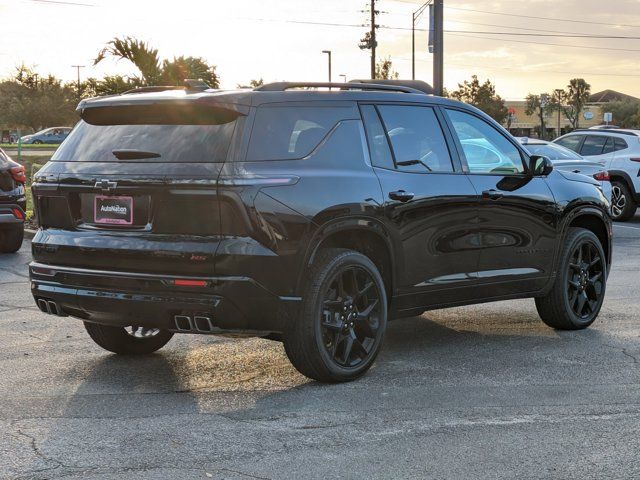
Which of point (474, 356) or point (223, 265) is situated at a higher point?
point (223, 265)

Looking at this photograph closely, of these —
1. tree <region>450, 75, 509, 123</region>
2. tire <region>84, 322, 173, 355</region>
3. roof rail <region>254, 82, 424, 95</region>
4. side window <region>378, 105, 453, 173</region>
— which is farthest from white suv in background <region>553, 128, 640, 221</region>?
tree <region>450, 75, 509, 123</region>

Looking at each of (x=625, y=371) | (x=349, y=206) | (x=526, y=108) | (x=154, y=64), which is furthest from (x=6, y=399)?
(x=526, y=108)

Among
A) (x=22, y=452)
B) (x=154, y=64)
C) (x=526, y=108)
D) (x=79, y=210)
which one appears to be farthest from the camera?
(x=526, y=108)

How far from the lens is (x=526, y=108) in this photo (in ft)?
376

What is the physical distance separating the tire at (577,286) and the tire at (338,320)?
6.85 feet

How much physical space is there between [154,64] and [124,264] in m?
17.6

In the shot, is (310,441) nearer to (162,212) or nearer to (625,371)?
(162,212)

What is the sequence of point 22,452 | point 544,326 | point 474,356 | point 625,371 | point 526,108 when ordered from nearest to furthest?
point 22,452, point 625,371, point 474,356, point 544,326, point 526,108

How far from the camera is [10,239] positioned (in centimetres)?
1263

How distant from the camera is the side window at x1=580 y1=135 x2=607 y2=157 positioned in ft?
62.4

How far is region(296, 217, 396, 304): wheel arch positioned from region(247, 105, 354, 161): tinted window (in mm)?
472

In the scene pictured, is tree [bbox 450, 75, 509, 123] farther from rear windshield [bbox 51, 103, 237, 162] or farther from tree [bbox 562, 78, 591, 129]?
rear windshield [bbox 51, 103, 237, 162]

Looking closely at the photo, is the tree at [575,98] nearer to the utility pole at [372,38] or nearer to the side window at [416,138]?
the utility pole at [372,38]

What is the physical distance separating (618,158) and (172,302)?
587 inches
